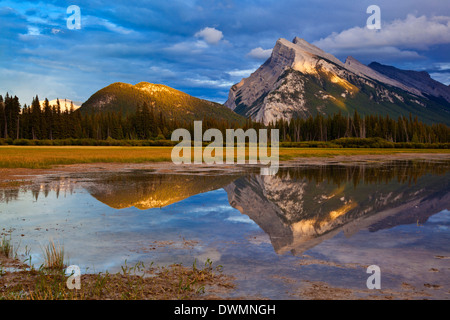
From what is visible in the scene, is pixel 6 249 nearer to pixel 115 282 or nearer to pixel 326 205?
pixel 115 282

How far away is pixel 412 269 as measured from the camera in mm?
10156

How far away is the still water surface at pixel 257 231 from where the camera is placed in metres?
9.90

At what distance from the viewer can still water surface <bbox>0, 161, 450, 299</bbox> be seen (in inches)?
390

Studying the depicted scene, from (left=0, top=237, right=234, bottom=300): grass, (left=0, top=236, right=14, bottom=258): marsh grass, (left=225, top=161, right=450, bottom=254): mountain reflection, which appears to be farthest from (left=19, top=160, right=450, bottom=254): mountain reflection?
(left=0, top=236, right=14, bottom=258): marsh grass

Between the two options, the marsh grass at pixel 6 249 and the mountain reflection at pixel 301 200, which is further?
the mountain reflection at pixel 301 200

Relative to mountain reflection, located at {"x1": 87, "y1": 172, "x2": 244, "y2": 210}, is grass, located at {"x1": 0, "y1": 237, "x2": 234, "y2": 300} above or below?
below

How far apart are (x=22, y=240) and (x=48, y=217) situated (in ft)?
13.8

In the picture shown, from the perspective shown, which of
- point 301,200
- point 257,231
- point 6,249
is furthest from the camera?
point 301,200

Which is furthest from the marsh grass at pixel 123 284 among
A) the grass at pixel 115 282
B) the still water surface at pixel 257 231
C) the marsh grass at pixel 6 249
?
the marsh grass at pixel 6 249

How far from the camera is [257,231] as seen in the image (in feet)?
49.9

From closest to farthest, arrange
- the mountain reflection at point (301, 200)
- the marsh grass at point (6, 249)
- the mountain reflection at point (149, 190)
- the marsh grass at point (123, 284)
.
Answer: the marsh grass at point (123, 284) → the marsh grass at point (6, 249) → the mountain reflection at point (301, 200) → the mountain reflection at point (149, 190)

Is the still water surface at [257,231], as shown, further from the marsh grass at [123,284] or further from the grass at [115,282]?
the marsh grass at [123,284]

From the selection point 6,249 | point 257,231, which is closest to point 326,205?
point 257,231

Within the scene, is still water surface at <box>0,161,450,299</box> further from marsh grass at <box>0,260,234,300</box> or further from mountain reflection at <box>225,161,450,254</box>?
marsh grass at <box>0,260,234,300</box>
